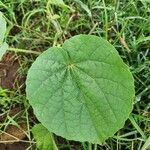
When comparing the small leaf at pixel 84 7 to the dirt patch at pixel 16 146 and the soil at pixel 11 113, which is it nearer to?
the soil at pixel 11 113

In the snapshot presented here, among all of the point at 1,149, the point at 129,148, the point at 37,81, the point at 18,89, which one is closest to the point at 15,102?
the point at 18,89

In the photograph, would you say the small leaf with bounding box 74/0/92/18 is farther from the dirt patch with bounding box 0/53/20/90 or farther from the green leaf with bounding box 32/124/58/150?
the green leaf with bounding box 32/124/58/150

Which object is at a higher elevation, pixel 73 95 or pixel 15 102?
pixel 73 95

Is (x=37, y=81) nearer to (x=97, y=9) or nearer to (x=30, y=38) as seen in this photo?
(x=30, y=38)

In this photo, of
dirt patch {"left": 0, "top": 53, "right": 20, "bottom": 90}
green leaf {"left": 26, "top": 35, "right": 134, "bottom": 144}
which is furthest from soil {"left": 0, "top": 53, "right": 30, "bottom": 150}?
green leaf {"left": 26, "top": 35, "right": 134, "bottom": 144}

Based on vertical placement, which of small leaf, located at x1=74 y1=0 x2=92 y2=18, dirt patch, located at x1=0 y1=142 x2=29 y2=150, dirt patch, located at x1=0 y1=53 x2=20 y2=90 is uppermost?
small leaf, located at x1=74 y1=0 x2=92 y2=18

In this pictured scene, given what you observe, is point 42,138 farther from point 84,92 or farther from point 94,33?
point 94,33

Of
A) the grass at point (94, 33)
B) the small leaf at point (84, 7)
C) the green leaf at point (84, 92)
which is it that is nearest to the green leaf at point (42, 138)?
the grass at point (94, 33)
